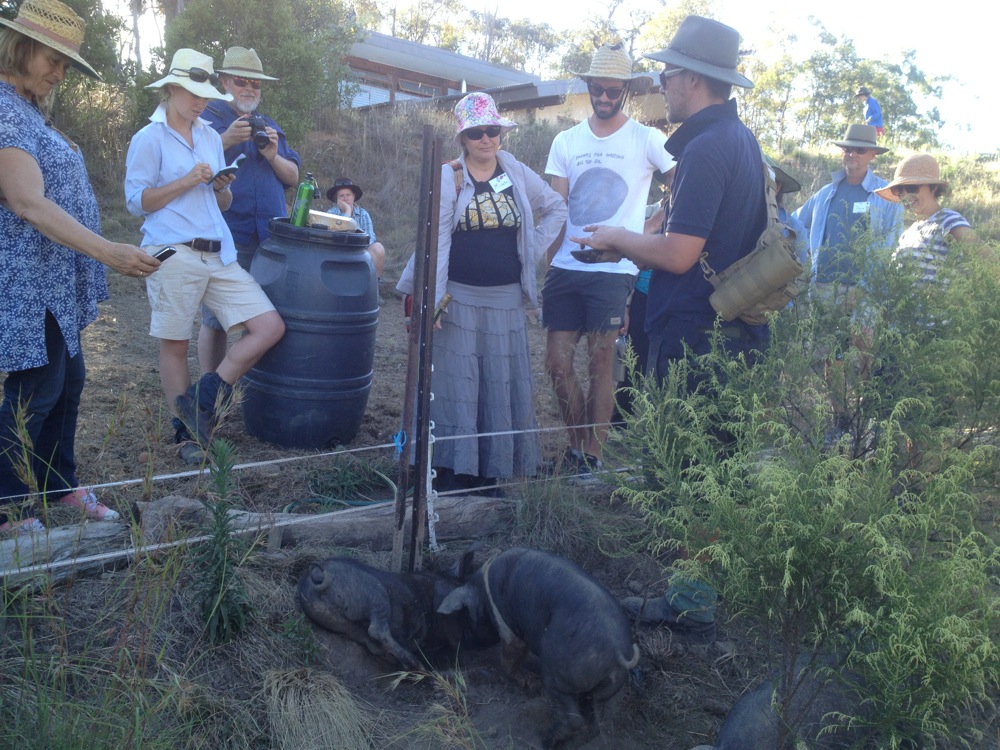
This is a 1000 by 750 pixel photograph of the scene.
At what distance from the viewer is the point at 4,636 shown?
102 inches

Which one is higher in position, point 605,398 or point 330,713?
point 605,398

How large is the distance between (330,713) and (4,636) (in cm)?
98

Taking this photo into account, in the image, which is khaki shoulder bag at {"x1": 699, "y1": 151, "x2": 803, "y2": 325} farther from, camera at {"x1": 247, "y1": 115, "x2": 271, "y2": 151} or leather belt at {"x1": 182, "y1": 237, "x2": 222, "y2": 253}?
camera at {"x1": 247, "y1": 115, "x2": 271, "y2": 151}

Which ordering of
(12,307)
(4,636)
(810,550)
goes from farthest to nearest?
1. (12,307)
2. (4,636)
3. (810,550)

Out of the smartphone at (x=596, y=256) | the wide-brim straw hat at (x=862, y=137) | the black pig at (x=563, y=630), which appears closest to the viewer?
the black pig at (x=563, y=630)

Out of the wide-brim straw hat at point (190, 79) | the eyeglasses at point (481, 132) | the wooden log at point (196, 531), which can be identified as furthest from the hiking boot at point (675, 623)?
the wide-brim straw hat at point (190, 79)

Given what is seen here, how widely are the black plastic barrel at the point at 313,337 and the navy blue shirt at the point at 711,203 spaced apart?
1.93 m

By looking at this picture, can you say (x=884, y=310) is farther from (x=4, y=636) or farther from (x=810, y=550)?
(x=4, y=636)

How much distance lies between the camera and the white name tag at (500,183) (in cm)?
438

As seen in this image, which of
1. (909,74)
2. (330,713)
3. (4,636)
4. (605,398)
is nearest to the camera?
(4,636)

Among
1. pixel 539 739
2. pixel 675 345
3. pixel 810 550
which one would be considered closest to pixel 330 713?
pixel 539 739

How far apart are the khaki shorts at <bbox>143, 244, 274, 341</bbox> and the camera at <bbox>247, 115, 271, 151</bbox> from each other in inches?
34.3

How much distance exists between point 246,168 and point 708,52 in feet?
9.82

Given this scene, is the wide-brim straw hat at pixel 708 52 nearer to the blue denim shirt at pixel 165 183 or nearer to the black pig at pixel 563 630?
the black pig at pixel 563 630
